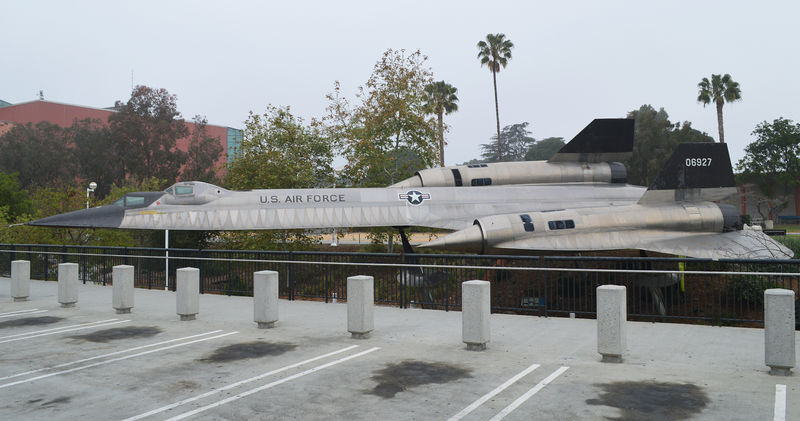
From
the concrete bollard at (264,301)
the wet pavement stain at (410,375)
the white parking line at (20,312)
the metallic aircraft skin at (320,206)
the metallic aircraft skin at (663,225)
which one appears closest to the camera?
the wet pavement stain at (410,375)

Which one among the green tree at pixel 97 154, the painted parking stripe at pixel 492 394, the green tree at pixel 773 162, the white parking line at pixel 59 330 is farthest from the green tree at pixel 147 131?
the green tree at pixel 773 162

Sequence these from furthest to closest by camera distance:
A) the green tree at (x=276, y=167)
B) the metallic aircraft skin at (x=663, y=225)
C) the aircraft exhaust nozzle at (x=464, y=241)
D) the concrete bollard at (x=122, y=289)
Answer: the green tree at (x=276, y=167)
the metallic aircraft skin at (x=663, y=225)
the aircraft exhaust nozzle at (x=464, y=241)
the concrete bollard at (x=122, y=289)

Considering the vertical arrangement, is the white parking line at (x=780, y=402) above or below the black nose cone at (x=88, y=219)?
below

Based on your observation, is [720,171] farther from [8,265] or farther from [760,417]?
[8,265]

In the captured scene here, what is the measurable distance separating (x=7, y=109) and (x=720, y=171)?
3700 inches

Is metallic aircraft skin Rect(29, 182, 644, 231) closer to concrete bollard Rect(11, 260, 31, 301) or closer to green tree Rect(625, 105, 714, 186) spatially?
concrete bollard Rect(11, 260, 31, 301)

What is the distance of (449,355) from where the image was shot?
8.85 metres

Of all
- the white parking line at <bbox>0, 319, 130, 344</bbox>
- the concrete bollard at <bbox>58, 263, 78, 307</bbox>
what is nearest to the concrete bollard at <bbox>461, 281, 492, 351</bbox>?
the white parking line at <bbox>0, 319, 130, 344</bbox>

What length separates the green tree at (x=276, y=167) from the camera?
3161 centimetres

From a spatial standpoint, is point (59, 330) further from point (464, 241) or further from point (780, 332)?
point (780, 332)

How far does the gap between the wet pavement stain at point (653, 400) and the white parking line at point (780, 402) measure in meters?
0.68

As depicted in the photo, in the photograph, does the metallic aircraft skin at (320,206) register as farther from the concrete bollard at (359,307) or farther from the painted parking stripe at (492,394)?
the painted parking stripe at (492,394)

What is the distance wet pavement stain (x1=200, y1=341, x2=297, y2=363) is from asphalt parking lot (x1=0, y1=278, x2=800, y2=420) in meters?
0.02

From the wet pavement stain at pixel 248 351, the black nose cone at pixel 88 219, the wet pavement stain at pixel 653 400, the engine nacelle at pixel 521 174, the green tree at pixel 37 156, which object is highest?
the green tree at pixel 37 156
